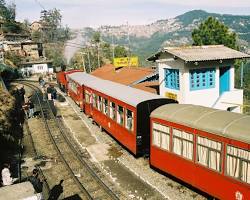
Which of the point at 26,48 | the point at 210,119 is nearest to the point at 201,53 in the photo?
the point at 210,119

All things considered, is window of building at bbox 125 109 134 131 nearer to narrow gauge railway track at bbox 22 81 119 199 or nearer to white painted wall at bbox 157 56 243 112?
narrow gauge railway track at bbox 22 81 119 199

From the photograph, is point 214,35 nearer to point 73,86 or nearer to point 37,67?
point 73,86

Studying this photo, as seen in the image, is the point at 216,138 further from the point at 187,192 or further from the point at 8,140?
the point at 8,140

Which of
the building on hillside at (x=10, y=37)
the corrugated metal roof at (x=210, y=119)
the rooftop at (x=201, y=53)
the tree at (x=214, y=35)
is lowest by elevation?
the corrugated metal roof at (x=210, y=119)

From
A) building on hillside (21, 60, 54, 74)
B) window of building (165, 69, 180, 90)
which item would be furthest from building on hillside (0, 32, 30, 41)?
window of building (165, 69, 180, 90)

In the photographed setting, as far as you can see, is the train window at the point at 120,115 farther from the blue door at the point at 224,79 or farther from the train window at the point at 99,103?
the blue door at the point at 224,79

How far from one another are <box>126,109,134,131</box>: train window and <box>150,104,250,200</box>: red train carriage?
1642 millimetres

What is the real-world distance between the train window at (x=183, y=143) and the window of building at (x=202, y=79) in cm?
939

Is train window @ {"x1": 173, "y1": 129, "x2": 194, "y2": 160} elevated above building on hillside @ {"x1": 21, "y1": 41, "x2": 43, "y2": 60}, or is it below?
below

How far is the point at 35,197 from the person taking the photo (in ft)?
29.7

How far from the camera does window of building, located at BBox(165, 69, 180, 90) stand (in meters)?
22.3

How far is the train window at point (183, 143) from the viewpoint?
39.6ft

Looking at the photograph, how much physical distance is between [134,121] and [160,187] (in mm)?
3400

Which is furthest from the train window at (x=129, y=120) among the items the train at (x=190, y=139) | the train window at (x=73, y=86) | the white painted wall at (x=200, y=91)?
the train window at (x=73, y=86)
